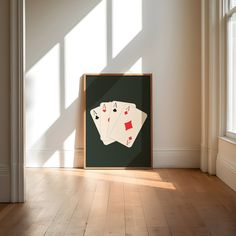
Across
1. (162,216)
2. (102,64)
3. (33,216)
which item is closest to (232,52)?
(102,64)

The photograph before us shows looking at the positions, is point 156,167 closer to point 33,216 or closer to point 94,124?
point 94,124

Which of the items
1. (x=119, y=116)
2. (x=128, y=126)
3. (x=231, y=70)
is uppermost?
(x=231, y=70)

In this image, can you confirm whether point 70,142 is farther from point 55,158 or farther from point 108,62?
point 108,62

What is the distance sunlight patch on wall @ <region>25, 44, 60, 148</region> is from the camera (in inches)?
238

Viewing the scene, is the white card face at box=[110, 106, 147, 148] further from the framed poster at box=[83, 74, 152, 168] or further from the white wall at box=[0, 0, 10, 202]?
the white wall at box=[0, 0, 10, 202]

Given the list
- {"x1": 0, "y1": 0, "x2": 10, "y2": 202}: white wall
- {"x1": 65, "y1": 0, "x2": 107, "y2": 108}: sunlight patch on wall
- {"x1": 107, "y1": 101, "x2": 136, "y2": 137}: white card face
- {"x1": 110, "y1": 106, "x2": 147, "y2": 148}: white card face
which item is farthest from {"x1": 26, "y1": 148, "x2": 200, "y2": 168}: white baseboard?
{"x1": 0, "y1": 0, "x2": 10, "y2": 202}: white wall

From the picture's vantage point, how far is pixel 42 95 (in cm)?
605

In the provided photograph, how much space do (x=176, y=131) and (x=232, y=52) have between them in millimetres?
1425

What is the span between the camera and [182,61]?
6.04 meters

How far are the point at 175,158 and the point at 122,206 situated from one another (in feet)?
7.88

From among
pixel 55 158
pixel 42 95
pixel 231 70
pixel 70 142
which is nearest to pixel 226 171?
pixel 231 70

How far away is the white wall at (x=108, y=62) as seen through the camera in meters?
6.02

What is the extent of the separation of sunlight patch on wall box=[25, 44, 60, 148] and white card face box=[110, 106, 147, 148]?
840 mm

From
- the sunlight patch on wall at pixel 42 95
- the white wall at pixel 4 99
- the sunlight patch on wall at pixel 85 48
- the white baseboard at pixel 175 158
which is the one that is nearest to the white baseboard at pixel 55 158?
the sunlight patch on wall at pixel 42 95
